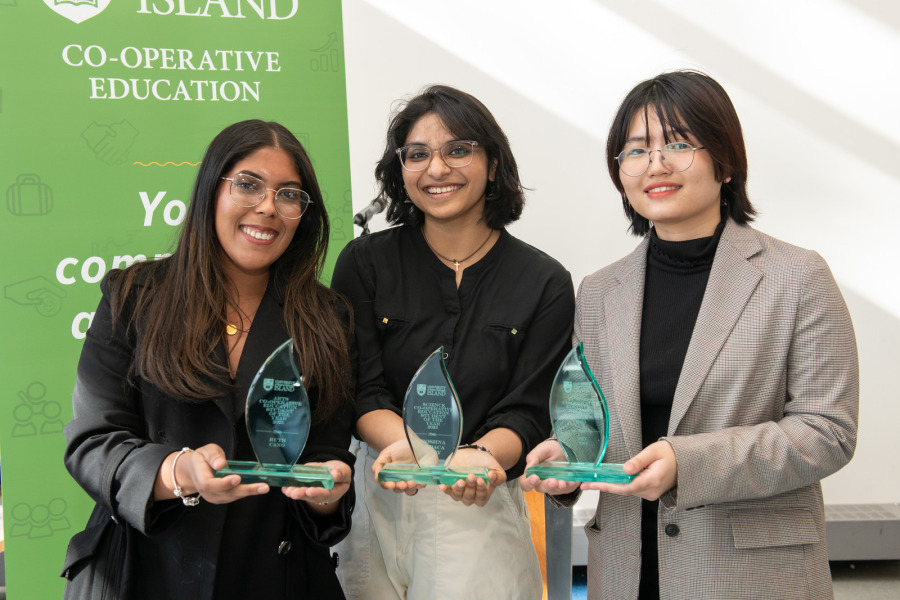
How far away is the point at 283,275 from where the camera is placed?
1.82 meters

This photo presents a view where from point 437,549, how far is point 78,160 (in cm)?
188

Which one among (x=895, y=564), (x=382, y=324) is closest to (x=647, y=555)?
(x=382, y=324)

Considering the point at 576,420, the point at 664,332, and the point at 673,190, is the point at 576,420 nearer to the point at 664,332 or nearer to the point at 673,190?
the point at 664,332

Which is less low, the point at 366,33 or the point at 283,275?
the point at 366,33

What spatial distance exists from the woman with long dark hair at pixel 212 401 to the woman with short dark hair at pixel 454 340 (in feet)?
0.55

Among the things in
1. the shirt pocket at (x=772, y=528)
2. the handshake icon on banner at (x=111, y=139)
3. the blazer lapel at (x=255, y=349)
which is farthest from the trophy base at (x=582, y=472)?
the handshake icon on banner at (x=111, y=139)

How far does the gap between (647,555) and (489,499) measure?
384 mm

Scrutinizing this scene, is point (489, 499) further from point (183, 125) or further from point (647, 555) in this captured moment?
point (183, 125)

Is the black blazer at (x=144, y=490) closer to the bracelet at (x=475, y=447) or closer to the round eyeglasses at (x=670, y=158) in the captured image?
the bracelet at (x=475, y=447)

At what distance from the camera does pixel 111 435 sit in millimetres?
1501

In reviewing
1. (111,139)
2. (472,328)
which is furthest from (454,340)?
(111,139)

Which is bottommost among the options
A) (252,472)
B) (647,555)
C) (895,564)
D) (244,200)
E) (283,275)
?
(895,564)

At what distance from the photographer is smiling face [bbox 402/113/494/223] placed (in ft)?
6.29

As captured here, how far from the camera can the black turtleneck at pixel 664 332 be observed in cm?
158
